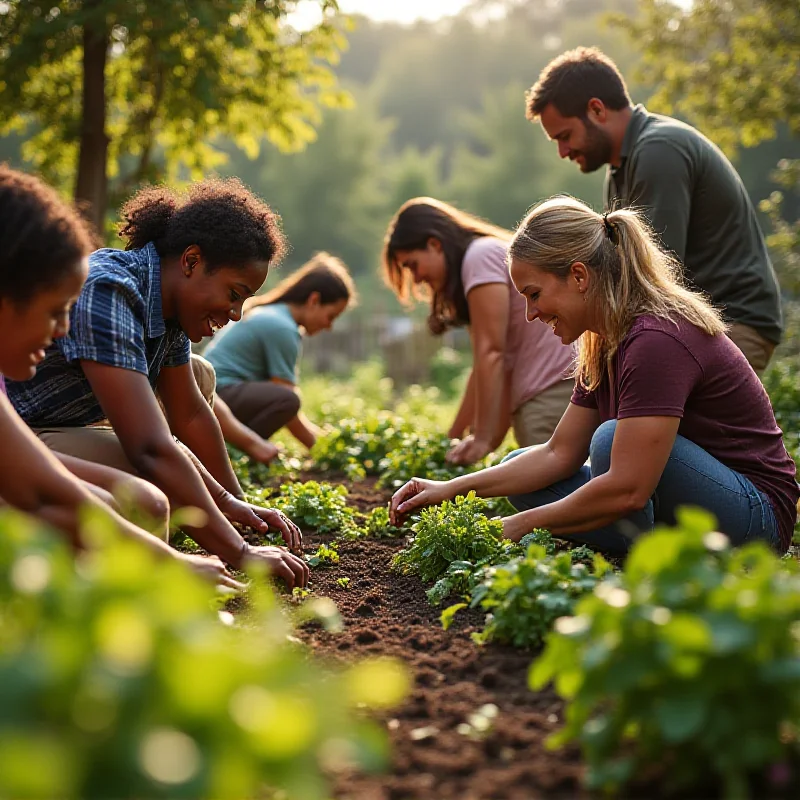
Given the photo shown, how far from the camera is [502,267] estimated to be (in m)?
5.28

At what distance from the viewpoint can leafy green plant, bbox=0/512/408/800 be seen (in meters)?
1.15

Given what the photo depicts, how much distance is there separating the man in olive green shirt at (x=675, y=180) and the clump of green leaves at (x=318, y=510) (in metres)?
2.03

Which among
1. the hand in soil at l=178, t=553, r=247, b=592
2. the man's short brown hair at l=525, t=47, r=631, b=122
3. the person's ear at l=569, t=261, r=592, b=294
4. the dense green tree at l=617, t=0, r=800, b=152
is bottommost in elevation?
the hand in soil at l=178, t=553, r=247, b=592

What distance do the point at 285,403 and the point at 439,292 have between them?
1.46 meters

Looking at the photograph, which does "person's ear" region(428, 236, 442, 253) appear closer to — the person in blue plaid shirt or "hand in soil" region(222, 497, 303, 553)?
the person in blue plaid shirt

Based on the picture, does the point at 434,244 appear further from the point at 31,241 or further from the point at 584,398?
the point at 31,241

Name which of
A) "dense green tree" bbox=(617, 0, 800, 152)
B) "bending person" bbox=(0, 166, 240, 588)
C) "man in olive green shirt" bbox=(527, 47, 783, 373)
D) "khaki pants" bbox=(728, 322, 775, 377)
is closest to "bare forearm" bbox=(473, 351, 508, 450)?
"man in olive green shirt" bbox=(527, 47, 783, 373)

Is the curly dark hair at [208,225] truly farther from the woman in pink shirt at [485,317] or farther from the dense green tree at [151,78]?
the dense green tree at [151,78]

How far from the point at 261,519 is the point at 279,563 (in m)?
0.65

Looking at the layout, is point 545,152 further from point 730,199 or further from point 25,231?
point 25,231

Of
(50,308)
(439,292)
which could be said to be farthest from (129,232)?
(439,292)

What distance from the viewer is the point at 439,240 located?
5449 millimetres

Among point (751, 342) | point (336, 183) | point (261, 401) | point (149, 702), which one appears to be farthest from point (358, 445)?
point (336, 183)

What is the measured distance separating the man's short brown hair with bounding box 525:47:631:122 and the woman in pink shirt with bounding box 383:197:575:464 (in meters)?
0.78
